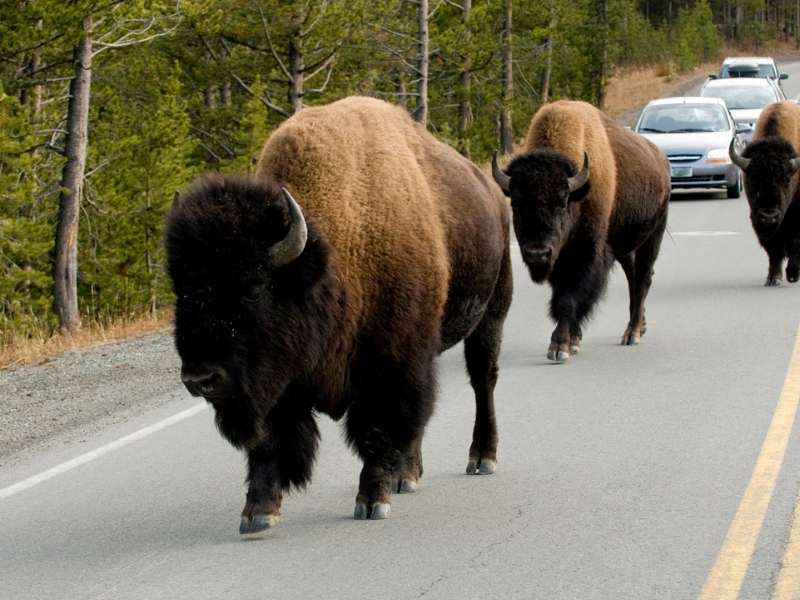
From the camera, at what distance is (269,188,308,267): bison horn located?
6059 mm

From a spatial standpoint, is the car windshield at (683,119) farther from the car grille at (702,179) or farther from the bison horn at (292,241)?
the bison horn at (292,241)

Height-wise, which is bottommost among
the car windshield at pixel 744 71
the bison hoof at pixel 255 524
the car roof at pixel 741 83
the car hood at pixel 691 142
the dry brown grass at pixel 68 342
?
the car windshield at pixel 744 71

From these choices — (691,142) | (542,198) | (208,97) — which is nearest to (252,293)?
(542,198)

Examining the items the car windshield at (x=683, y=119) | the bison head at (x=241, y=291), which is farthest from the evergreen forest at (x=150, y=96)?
the bison head at (x=241, y=291)

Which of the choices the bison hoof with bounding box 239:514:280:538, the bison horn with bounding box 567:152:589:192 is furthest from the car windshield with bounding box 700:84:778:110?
the bison hoof with bounding box 239:514:280:538

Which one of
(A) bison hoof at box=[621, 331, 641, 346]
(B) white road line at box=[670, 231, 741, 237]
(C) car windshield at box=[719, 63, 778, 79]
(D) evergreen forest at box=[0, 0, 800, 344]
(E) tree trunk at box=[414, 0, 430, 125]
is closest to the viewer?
(A) bison hoof at box=[621, 331, 641, 346]

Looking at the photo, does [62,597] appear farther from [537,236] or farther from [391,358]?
[537,236]

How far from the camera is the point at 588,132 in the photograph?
12.8 meters

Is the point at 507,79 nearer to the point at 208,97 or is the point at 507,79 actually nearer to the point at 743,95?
the point at 208,97

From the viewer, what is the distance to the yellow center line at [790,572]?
5652mm

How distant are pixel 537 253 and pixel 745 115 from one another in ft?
Answer: 79.5

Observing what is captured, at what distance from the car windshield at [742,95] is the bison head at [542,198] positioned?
2448cm

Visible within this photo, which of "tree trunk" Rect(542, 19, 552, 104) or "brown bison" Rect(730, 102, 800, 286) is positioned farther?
"tree trunk" Rect(542, 19, 552, 104)

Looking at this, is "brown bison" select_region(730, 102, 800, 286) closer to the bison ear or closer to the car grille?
the bison ear
